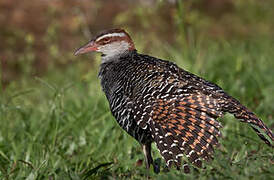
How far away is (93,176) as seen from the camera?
405 cm

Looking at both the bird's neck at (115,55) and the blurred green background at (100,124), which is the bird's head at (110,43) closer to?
the bird's neck at (115,55)

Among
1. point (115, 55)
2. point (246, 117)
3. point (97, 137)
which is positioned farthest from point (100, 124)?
point (246, 117)

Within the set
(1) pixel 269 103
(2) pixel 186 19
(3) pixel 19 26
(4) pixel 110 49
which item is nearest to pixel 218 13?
(3) pixel 19 26

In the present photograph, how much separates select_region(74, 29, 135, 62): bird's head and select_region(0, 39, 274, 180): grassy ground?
0.56 meters

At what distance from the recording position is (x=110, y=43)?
15.8ft

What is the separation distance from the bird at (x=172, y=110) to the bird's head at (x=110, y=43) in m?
0.49

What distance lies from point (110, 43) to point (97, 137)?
1.07 meters

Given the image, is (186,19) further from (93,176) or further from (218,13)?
(218,13)

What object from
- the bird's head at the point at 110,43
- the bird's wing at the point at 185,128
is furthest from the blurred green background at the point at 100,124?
the bird's head at the point at 110,43

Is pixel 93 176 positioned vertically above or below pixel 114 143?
below

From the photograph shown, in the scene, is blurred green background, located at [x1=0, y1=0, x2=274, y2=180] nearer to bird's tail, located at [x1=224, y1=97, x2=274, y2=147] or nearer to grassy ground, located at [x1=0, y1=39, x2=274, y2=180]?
grassy ground, located at [x1=0, y1=39, x2=274, y2=180]

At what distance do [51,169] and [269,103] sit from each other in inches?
116

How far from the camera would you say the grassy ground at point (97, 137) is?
12.0 ft

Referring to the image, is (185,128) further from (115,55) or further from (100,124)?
(100,124)
